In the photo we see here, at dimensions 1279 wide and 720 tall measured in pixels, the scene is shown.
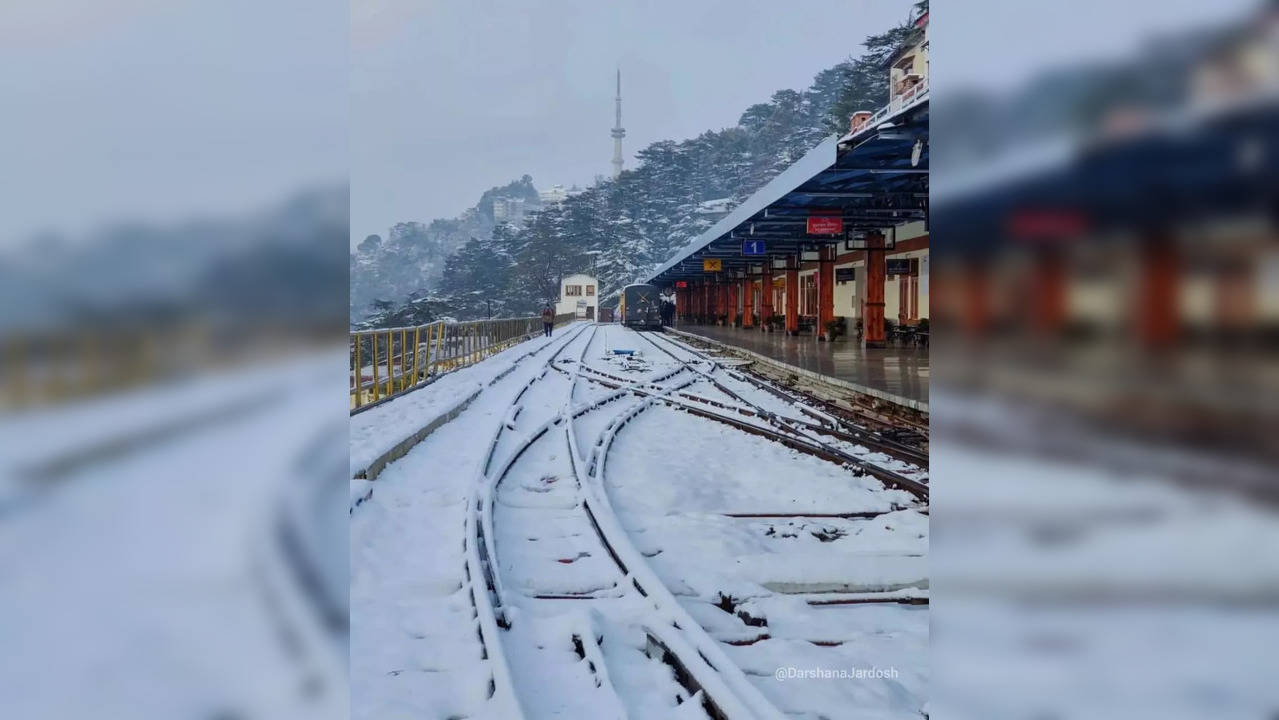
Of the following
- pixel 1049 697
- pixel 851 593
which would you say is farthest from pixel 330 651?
pixel 851 593

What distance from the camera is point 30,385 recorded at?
1.12 m

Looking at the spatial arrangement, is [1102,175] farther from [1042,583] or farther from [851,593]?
[851,593]

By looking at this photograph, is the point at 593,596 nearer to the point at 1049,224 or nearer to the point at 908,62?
the point at 1049,224

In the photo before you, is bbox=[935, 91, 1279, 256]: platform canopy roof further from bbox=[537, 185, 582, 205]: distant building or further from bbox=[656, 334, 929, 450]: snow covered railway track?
bbox=[537, 185, 582, 205]: distant building

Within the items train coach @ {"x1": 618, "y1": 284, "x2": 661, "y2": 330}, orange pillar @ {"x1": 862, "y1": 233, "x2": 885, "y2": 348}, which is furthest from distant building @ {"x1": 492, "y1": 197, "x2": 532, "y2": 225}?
orange pillar @ {"x1": 862, "y1": 233, "x2": 885, "y2": 348}

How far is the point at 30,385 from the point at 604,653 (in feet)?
8.22

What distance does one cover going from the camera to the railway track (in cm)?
288

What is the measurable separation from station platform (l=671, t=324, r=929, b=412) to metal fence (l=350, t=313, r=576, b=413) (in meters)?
6.36

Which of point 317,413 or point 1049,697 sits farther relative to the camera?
point 317,413

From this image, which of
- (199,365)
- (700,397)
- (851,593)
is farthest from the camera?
(700,397)

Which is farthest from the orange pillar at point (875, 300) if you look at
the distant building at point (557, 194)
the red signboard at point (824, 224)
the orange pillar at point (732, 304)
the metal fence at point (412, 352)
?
the distant building at point (557, 194)

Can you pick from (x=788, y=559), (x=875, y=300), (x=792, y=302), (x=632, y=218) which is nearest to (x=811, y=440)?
(x=788, y=559)

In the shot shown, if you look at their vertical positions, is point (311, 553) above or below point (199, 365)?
below

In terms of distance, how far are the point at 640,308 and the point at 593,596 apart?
4465 centimetres
